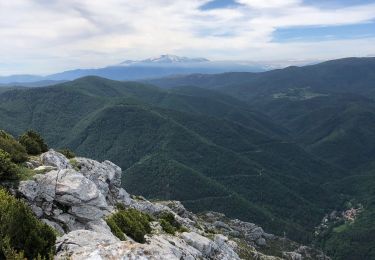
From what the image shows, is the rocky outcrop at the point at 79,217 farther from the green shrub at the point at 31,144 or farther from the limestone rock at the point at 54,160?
the green shrub at the point at 31,144

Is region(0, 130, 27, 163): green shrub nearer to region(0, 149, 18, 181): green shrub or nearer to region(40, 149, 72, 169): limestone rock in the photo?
region(40, 149, 72, 169): limestone rock

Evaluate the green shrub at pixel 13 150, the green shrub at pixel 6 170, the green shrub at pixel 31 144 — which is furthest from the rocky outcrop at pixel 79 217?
the green shrub at pixel 31 144

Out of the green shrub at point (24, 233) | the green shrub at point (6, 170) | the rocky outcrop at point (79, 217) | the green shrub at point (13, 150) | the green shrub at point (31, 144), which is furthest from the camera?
the green shrub at point (31, 144)

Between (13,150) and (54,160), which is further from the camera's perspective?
(54,160)

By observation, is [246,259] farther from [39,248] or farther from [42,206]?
[39,248]

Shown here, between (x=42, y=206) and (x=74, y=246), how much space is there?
49.9 feet

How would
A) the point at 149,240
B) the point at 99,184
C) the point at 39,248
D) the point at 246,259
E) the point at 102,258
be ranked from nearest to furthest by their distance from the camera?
the point at 102,258 < the point at 39,248 < the point at 149,240 < the point at 99,184 < the point at 246,259

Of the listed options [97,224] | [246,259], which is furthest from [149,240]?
[246,259]

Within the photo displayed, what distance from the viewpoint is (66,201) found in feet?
133

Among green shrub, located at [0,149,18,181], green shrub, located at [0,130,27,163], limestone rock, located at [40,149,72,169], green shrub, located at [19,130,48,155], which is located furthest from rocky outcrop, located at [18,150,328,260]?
green shrub, located at [19,130,48,155]

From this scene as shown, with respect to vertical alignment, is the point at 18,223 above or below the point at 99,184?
above

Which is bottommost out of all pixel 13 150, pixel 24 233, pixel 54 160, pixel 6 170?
pixel 54 160

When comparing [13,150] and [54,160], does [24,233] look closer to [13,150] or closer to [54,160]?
[13,150]

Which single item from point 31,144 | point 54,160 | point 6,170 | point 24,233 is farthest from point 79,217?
point 31,144
